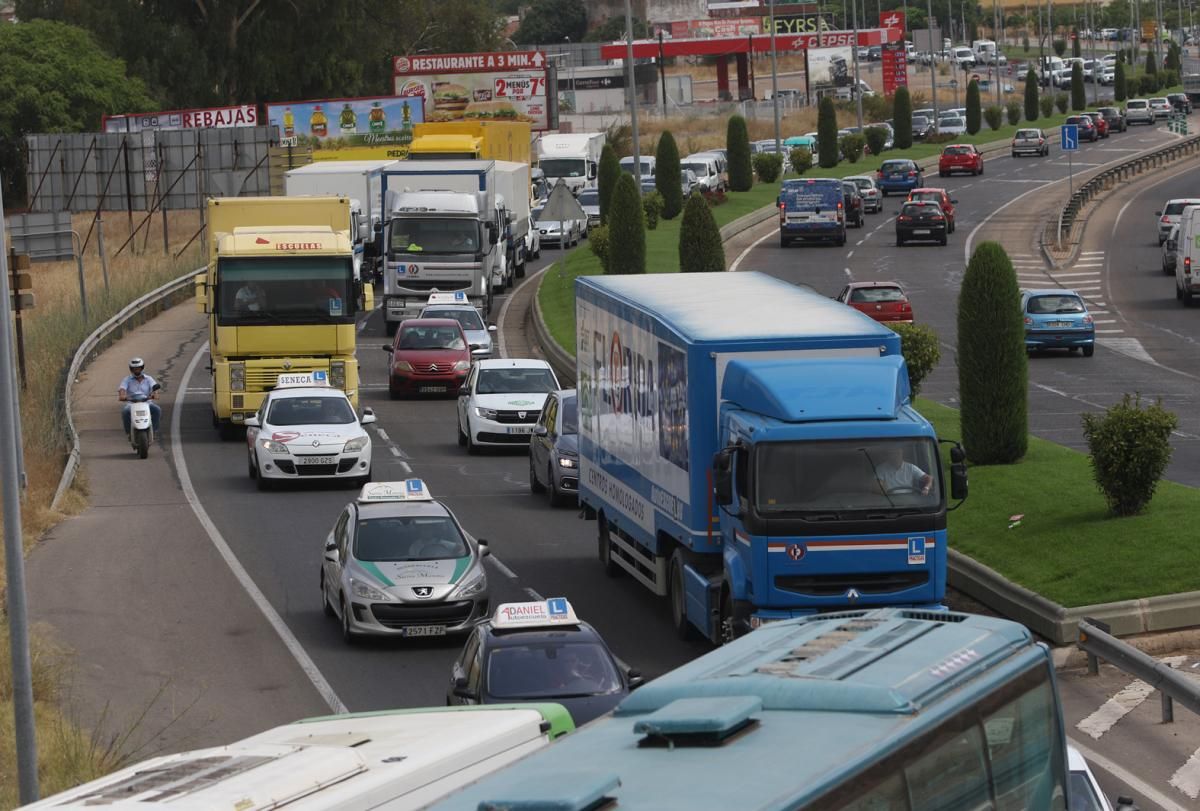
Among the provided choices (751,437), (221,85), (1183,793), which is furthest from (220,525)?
(221,85)

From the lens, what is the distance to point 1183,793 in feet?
46.2

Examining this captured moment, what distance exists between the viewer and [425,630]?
19828 millimetres

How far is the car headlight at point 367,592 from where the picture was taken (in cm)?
1972

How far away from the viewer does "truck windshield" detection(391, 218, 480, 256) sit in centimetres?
4709

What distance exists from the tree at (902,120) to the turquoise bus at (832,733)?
293ft

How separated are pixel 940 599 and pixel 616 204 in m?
30.7

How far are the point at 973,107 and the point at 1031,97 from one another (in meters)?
10.3

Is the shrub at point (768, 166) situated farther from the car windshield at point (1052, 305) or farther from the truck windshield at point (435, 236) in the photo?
the car windshield at point (1052, 305)

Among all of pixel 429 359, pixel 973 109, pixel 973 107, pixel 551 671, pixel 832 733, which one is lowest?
pixel 429 359

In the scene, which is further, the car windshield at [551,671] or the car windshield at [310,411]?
the car windshield at [310,411]

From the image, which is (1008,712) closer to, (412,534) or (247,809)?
(247,809)

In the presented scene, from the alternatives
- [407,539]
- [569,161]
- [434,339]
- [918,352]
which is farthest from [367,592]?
[569,161]

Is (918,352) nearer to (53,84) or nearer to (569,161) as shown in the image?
(569,161)

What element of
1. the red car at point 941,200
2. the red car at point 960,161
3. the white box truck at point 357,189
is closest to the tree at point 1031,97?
the red car at point 960,161
